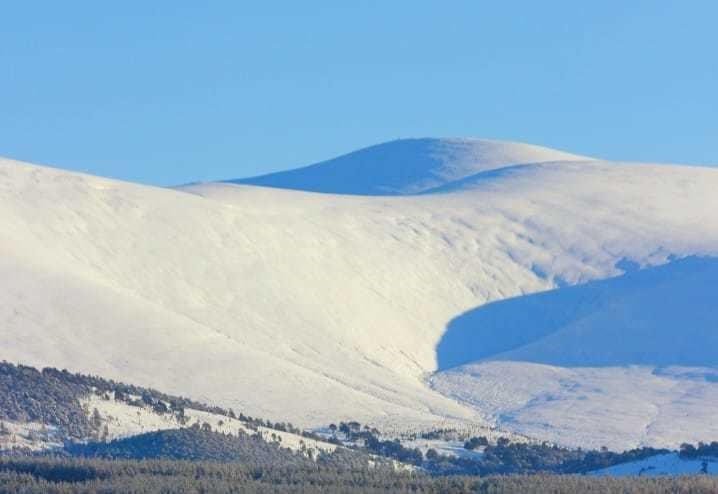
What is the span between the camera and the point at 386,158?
6063 inches

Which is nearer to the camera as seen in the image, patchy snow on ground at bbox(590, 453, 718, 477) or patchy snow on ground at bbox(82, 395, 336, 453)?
patchy snow on ground at bbox(590, 453, 718, 477)

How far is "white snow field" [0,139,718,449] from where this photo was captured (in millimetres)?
75500

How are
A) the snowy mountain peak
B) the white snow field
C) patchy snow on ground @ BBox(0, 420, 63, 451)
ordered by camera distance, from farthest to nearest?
the snowy mountain peak < the white snow field < patchy snow on ground @ BBox(0, 420, 63, 451)

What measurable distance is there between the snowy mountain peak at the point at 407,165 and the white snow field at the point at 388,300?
2149 centimetres

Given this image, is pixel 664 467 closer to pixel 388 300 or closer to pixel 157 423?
pixel 157 423

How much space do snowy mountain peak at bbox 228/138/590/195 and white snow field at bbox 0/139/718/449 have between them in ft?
70.5

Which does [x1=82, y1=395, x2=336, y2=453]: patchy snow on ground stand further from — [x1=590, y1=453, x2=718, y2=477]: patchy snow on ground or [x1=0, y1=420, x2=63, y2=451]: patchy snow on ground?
[x1=590, y1=453, x2=718, y2=477]: patchy snow on ground

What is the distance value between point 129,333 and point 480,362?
1745 cm

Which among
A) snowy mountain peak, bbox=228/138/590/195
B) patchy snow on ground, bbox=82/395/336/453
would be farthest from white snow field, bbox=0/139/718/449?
snowy mountain peak, bbox=228/138/590/195

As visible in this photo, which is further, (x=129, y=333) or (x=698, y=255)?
(x=698, y=255)

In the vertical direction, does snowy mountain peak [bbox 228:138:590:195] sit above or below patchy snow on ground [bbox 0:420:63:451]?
above

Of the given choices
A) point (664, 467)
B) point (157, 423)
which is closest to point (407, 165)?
point (157, 423)

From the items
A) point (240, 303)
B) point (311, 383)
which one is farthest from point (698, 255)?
point (311, 383)

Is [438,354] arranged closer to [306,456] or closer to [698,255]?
[698,255]
